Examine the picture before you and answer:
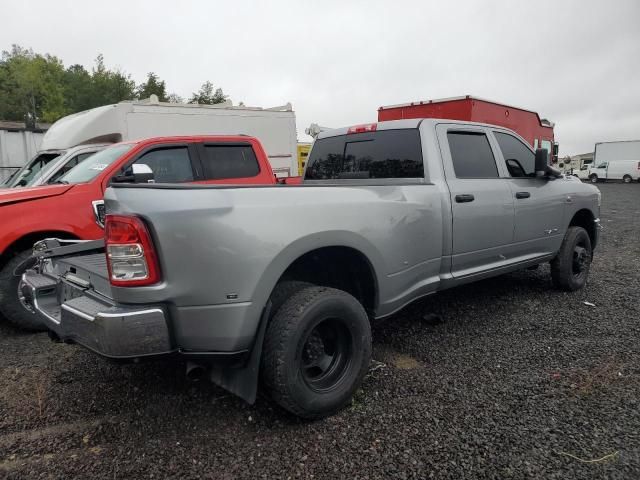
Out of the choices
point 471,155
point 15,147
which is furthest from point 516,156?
point 15,147

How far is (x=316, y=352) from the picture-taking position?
8.86 ft

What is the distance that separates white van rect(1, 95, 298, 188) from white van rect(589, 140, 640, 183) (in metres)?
35.6

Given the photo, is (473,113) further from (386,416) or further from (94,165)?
(386,416)

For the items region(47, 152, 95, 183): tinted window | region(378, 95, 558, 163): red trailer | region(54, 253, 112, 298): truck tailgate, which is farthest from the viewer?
region(378, 95, 558, 163): red trailer

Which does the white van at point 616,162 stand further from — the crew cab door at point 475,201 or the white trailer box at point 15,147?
the white trailer box at point 15,147

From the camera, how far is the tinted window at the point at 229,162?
543 centimetres

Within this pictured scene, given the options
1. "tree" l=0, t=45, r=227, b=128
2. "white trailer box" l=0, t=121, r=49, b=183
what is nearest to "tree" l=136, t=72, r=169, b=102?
"tree" l=0, t=45, r=227, b=128

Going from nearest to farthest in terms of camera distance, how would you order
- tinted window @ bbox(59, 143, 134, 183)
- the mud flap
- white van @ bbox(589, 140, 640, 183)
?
the mud flap, tinted window @ bbox(59, 143, 134, 183), white van @ bbox(589, 140, 640, 183)

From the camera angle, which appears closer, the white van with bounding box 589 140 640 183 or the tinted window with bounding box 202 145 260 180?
the tinted window with bounding box 202 145 260 180

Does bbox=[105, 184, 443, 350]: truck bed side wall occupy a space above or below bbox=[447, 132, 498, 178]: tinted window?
below

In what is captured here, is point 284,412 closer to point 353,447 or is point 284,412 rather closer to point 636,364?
point 353,447

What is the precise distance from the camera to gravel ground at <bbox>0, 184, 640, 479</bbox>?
7.41 ft

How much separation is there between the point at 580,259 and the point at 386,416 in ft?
12.1

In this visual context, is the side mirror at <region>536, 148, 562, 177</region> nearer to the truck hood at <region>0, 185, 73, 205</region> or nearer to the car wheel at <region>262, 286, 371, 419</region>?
the car wheel at <region>262, 286, 371, 419</region>
